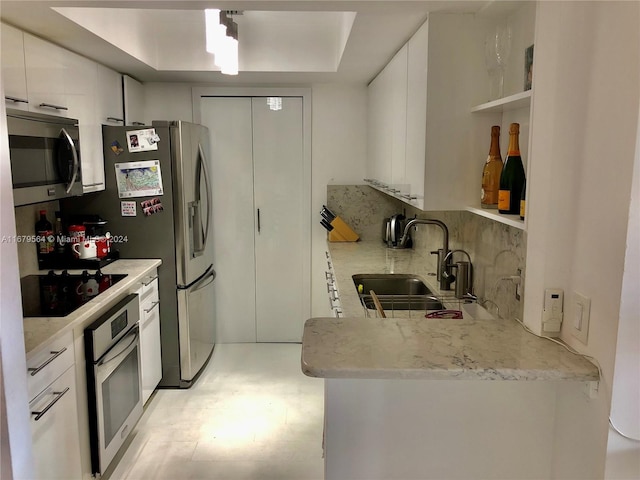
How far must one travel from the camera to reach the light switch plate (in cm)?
124

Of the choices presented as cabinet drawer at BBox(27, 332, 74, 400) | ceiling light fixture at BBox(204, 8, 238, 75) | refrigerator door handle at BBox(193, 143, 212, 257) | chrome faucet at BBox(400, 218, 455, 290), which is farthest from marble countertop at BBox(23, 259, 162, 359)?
chrome faucet at BBox(400, 218, 455, 290)

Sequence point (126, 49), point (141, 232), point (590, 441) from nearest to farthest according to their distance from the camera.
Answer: point (590, 441)
point (126, 49)
point (141, 232)

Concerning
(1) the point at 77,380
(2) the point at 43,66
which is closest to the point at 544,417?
(1) the point at 77,380

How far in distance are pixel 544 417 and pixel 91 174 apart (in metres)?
2.73

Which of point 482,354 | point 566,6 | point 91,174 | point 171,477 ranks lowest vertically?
point 171,477

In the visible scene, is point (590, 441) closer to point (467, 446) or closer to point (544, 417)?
point (544, 417)

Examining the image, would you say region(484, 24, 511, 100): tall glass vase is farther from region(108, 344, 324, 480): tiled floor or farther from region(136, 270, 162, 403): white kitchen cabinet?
region(136, 270, 162, 403): white kitchen cabinet

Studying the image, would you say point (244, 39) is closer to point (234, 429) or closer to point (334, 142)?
point (334, 142)

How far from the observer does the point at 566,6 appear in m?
1.26

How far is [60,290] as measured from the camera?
2490mm

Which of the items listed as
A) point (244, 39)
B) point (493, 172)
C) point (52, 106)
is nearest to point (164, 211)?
point (52, 106)

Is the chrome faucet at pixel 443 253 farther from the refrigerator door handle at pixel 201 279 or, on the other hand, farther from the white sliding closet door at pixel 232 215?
the white sliding closet door at pixel 232 215

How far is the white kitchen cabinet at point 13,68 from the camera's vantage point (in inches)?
83.9

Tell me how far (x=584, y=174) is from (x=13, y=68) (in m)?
2.30
